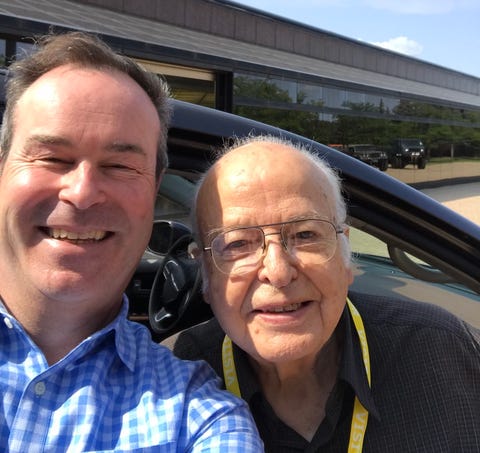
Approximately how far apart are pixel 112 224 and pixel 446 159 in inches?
982

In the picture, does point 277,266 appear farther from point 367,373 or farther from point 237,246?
point 367,373

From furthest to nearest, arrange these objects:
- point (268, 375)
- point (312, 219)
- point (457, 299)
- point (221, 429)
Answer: point (457, 299)
point (268, 375)
point (312, 219)
point (221, 429)

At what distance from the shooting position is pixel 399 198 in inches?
70.3

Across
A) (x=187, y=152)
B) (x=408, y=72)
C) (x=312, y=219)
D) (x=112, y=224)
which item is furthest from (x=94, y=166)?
(x=408, y=72)

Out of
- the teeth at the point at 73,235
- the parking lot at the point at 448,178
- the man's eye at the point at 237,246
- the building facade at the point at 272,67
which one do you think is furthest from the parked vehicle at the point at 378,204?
the parking lot at the point at 448,178

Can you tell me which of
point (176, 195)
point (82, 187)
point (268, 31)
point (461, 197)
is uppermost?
point (268, 31)

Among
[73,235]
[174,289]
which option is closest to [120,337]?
[73,235]

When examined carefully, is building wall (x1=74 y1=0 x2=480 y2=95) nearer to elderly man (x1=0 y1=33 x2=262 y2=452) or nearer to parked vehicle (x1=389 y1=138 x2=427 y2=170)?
parked vehicle (x1=389 y1=138 x2=427 y2=170)

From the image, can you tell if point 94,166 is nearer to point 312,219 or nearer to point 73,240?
point 73,240

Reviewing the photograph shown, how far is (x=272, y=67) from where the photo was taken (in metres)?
14.8

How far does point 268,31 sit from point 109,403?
16379 mm

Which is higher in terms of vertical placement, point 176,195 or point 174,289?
point 176,195

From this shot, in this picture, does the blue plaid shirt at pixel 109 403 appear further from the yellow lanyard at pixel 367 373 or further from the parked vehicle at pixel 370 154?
the parked vehicle at pixel 370 154

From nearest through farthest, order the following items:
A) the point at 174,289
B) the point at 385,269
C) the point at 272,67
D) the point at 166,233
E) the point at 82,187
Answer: the point at 82,187 < the point at 174,289 < the point at 166,233 < the point at 385,269 < the point at 272,67
